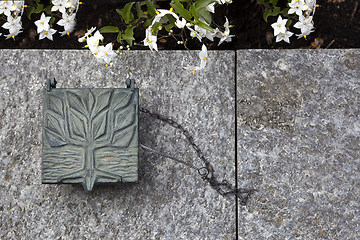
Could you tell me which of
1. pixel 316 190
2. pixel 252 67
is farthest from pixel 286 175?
pixel 252 67

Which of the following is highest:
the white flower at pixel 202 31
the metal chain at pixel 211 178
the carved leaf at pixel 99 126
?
the white flower at pixel 202 31

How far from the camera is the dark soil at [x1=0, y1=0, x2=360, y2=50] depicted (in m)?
1.81

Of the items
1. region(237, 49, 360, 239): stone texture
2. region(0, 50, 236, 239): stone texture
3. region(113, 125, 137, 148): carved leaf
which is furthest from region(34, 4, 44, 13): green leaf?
region(237, 49, 360, 239): stone texture

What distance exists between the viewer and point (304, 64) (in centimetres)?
155

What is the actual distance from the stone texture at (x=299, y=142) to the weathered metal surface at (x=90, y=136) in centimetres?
38

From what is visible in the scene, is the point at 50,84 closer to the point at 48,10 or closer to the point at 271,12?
the point at 48,10

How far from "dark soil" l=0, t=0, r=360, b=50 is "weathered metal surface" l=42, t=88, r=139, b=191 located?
1.45 feet

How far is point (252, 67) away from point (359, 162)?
486 mm

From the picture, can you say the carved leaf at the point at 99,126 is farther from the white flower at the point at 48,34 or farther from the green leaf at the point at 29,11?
the green leaf at the point at 29,11

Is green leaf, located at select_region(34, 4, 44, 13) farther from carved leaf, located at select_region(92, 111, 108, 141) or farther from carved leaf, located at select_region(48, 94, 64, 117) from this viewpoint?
carved leaf, located at select_region(92, 111, 108, 141)

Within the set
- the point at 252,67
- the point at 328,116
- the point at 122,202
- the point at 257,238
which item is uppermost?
the point at 252,67

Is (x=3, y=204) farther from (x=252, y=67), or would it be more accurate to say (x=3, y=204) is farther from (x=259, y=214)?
(x=252, y=67)

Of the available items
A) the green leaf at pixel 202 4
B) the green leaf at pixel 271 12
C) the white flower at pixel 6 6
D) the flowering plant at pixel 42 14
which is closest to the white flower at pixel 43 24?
the flowering plant at pixel 42 14

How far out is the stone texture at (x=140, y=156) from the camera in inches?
58.4
